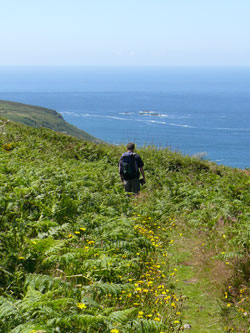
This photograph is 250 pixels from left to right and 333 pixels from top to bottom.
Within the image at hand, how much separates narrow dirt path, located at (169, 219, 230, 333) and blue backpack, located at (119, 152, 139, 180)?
3.34 metres

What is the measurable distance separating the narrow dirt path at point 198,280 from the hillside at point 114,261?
0.8 inches

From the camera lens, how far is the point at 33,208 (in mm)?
8195

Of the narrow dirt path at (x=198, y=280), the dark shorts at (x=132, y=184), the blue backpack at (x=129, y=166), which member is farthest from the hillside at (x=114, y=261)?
the blue backpack at (x=129, y=166)

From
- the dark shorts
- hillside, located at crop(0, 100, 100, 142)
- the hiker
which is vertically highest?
the hiker

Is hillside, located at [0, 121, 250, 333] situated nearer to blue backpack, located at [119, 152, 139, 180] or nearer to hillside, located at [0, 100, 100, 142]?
blue backpack, located at [119, 152, 139, 180]

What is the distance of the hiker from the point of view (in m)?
12.3

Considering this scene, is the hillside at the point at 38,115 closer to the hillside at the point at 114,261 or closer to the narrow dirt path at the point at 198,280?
the hillside at the point at 114,261

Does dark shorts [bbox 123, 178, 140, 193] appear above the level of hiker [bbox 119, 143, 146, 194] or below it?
below

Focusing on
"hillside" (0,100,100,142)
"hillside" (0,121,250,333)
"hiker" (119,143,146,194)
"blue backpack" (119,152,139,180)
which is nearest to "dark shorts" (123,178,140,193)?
"hiker" (119,143,146,194)

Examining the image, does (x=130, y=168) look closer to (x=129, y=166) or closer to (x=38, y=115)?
(x=129, y=166)

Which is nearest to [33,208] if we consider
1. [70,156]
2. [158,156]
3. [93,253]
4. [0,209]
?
[0,209]

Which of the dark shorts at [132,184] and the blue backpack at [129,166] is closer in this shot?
the blue backpack at [129,166]

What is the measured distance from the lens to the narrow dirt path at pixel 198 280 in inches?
227

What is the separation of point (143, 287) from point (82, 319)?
2.25m
